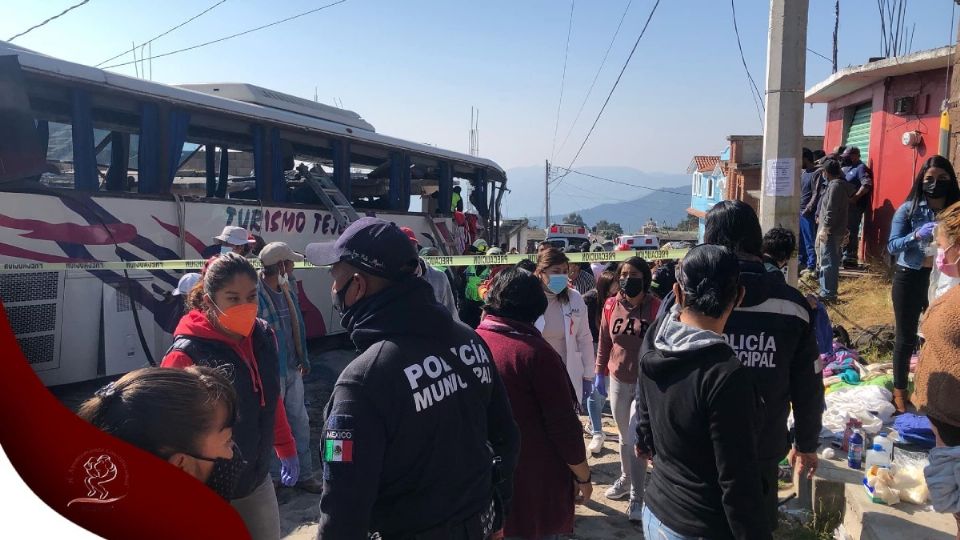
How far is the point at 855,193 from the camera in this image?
29.9 ft

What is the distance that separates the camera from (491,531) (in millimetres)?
2023

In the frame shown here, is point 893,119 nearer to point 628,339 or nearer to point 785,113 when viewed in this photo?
point 785,113

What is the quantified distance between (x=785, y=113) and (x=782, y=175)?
1.39ft

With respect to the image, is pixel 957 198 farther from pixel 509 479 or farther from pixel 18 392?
pixel 18 392

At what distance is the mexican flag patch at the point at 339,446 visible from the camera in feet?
5.33

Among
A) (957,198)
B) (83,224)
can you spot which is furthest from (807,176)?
(83,224)

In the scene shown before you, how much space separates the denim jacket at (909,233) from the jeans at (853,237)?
5548 mm

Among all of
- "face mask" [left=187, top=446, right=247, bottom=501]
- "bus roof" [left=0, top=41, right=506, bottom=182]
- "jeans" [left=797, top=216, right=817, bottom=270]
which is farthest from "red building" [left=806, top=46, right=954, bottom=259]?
"face mask" [left=187, top=446, right=247, bottom=501]

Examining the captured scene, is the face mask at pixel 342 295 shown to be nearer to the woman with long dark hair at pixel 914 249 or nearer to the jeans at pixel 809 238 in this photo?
the woman with long dark hair at pixel 914 249

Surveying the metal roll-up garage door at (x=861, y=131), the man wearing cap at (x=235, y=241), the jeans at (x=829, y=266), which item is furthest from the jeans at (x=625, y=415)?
the metal roll-up garage door at (x=861, y=131)

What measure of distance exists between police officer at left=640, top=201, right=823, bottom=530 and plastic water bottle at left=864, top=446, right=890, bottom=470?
167 cm

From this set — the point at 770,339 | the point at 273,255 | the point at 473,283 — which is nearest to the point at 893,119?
the point at 473,283

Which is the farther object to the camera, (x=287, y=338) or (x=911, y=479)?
(x=287, y=338)

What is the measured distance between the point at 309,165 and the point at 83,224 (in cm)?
319
